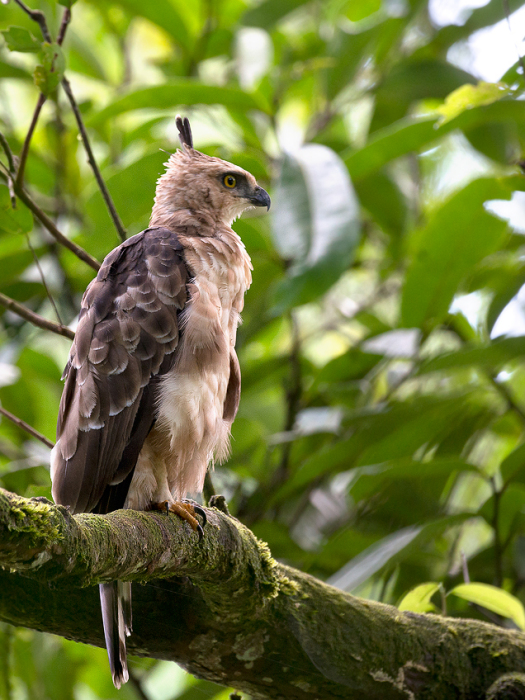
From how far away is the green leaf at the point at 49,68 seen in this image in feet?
7.88

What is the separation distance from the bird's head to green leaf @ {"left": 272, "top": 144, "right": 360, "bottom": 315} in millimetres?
169

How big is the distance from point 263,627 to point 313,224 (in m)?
1.69

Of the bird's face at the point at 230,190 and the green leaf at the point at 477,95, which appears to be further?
the bird's face at the point at 230,190

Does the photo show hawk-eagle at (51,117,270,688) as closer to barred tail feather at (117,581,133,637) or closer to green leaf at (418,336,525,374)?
barred tail feather at (117,581,133,637)

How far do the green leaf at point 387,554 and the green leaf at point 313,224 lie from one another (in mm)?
1100

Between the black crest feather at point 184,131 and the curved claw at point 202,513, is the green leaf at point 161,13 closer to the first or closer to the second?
the black crest feather at point 184,131

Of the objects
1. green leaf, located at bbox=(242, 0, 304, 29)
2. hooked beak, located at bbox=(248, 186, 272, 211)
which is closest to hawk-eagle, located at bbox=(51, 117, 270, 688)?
hooked beak, located at bbox=(248, 186, 272, 211)

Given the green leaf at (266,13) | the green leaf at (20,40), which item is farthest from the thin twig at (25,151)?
the green leaf at (266,13)

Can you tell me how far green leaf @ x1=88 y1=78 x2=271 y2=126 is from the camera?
12.5 ft

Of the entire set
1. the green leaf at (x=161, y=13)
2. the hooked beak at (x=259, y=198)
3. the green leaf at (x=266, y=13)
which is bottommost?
the hooked beak at (x=259, y=198)

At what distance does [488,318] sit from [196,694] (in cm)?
233

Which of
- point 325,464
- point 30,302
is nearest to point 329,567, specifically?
point 325,464

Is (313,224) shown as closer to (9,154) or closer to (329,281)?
(329,281)

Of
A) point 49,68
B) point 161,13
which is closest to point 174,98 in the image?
point 161,13
